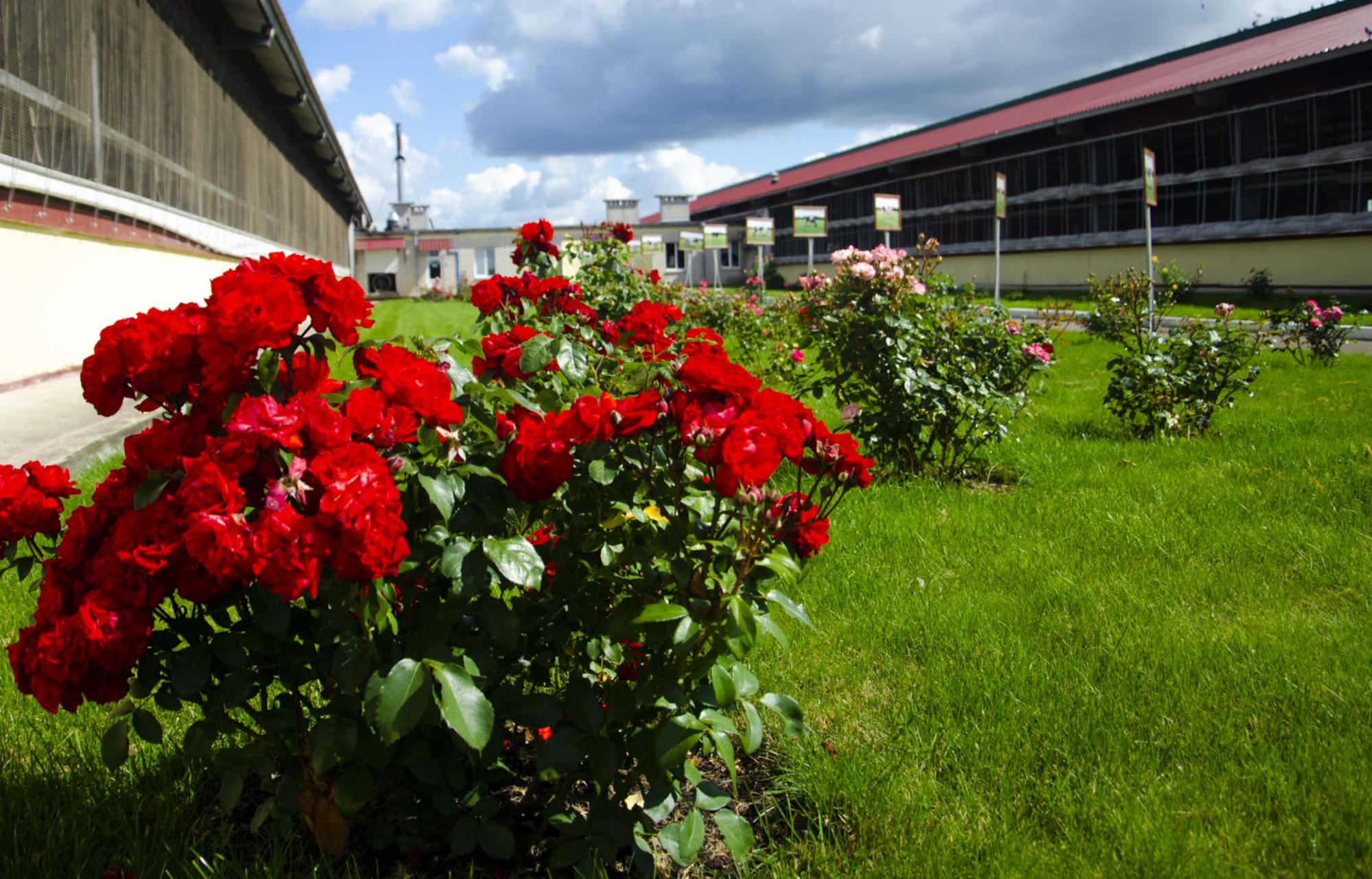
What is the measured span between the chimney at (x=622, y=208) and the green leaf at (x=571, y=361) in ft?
158

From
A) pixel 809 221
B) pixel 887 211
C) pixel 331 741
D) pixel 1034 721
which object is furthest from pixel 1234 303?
pixel 331 741

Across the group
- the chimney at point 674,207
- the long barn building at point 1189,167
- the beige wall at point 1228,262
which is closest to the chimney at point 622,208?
the chimney at point 674,207

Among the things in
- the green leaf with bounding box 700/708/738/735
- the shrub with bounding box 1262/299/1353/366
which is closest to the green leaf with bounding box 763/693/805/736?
the green leaf with bounding box 700/708/738/735

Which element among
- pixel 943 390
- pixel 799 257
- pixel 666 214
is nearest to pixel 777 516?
pixel 943 390

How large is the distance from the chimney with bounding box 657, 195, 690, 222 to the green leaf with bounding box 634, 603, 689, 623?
5240cm

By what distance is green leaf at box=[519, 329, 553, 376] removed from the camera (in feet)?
6.11

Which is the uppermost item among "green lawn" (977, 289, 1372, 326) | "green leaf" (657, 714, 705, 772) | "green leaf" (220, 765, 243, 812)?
"green lawn" (977, 289, 1372, 326)

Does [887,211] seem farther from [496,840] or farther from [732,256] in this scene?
[732,256]

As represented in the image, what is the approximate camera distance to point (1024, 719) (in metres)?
2.27

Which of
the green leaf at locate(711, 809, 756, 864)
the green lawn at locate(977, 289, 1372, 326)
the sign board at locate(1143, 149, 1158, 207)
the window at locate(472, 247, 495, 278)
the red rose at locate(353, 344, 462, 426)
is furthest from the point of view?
the window at locate(472, 247, 495, 278)

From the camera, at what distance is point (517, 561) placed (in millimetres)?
1385

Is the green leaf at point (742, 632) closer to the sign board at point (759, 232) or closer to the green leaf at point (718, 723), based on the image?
the green leaf at point (718, 723)

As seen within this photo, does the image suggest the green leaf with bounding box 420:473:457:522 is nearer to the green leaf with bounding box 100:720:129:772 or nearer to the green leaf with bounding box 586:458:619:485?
the green leaf with bounding box 586:458:619:485

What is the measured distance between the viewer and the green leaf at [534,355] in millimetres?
1863
